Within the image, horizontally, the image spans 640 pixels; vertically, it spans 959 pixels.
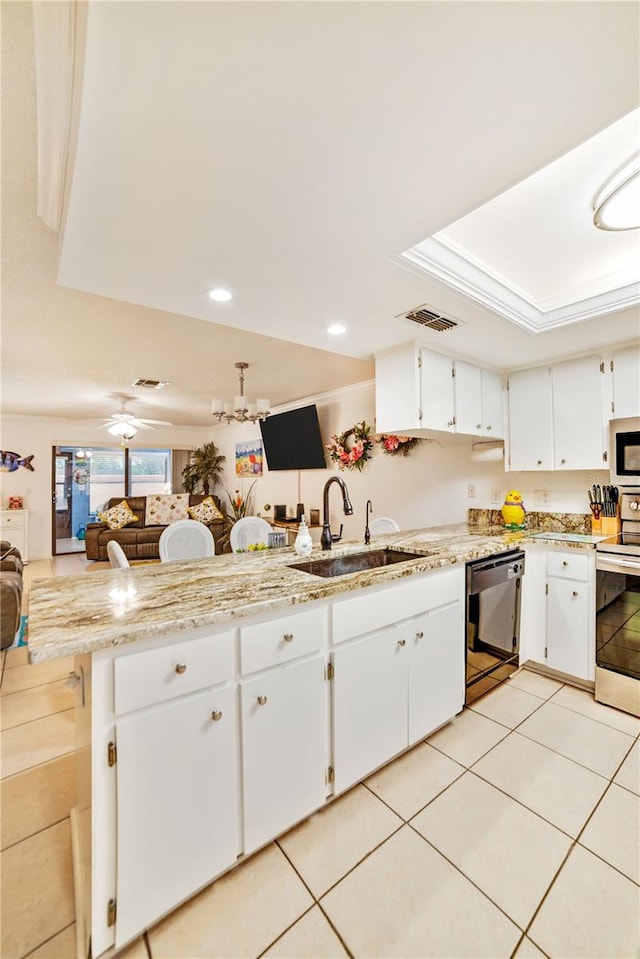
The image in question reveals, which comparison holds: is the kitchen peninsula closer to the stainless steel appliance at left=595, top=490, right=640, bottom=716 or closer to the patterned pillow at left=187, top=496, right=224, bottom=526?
the stainless steel appliance at left=595, top=490, right=640, bottom=716

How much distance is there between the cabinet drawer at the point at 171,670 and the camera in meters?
1.12

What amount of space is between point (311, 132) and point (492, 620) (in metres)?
2.54

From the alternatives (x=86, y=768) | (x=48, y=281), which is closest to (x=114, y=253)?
(x=48, y=281)

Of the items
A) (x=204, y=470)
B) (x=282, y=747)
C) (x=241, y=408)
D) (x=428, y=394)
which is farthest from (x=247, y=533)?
(x=204, y=470)

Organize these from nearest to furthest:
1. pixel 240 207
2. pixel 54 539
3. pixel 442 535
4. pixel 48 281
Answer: pixel 240 207
pixel 48 281
pixel 442 535
pixel 54 539

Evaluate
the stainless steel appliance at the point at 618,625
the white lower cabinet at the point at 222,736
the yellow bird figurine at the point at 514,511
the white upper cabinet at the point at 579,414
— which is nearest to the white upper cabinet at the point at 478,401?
the white upper cabinet at the point at 579,414

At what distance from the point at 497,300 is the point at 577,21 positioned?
141 centimetres

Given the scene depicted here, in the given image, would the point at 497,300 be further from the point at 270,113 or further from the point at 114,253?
the point at 114,253

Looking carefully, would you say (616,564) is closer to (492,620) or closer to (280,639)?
(492,620)

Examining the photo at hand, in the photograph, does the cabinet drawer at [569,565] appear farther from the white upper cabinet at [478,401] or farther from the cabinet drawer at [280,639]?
the cabinet drawer at [280,639]

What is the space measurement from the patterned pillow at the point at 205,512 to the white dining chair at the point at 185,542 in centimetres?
438

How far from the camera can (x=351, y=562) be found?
237 centimetres

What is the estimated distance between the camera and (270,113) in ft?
3.45

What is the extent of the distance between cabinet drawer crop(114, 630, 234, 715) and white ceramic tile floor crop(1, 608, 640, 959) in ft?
2.39
